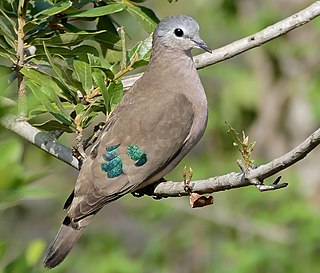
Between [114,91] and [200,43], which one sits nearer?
[114,91]

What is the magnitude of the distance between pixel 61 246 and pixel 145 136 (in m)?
0.55

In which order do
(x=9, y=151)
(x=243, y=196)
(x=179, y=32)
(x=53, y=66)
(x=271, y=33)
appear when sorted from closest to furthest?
1. (x=9, y=151)
2. (x=53, y=66)
3. (x=271, y=33)
4. (x=179, y=32)
5. (x=243, y=196)

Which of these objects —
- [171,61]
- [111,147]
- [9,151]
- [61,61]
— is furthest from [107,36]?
[9,151]

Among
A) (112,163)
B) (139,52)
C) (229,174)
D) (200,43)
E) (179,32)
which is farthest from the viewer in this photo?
(179,32)

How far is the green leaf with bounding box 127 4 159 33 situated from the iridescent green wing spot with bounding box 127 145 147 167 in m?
0.46

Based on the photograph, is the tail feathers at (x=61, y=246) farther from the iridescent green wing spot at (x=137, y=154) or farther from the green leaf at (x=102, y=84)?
the green leaf at (x=102, y=84)

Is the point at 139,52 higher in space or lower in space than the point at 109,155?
higher

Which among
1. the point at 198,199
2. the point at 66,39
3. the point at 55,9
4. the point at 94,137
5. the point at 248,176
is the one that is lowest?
the point at 94,137

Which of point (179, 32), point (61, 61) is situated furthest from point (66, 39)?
point (179, 32)

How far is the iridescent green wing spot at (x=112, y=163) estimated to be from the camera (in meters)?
3.52

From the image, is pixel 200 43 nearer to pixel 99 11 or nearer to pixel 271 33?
pixel 271 33

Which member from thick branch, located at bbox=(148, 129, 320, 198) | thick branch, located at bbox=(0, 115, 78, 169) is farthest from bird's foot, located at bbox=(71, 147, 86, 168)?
thick branch, located at bbox=(148, 129, 320, 198)

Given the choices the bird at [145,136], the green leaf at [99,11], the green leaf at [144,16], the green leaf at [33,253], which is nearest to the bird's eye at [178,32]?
the bird at [145,136]

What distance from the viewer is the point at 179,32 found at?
4070 mm
